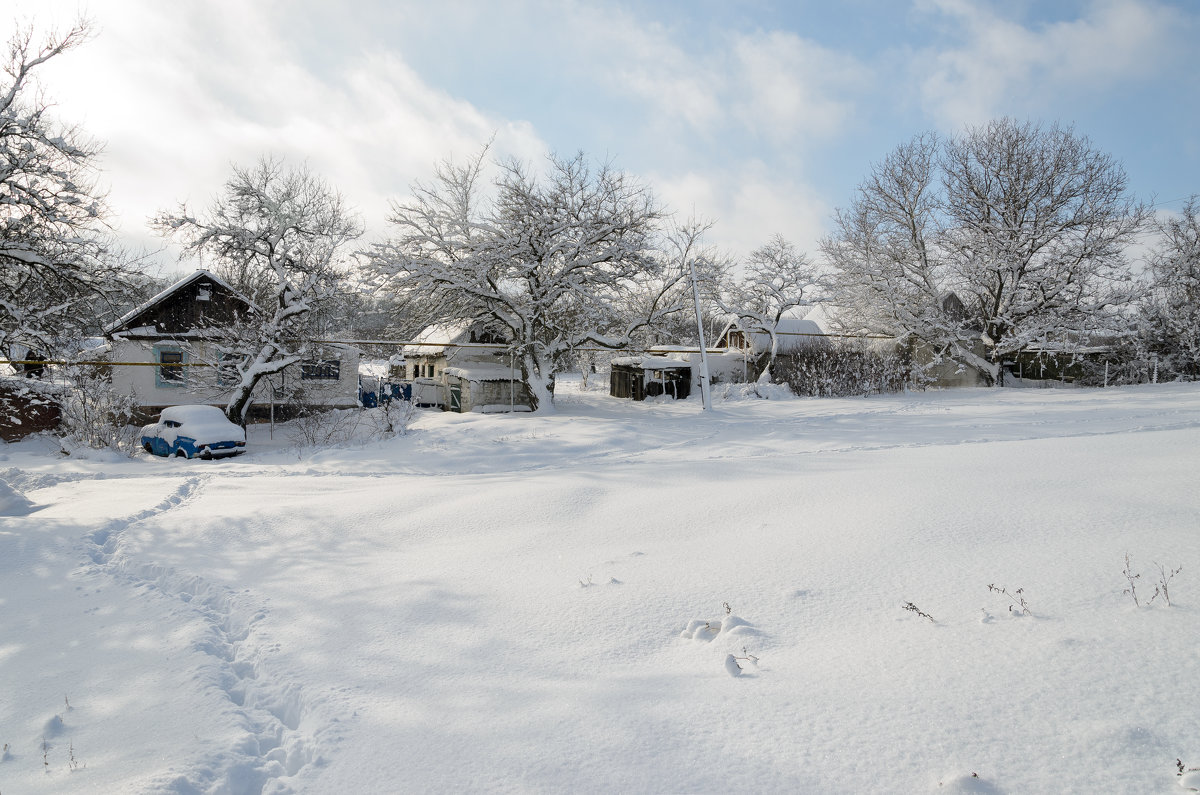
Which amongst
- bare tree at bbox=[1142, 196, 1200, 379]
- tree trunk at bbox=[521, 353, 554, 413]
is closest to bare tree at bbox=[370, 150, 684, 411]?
tree trunk at bbox=[521, 353, 554, 413]

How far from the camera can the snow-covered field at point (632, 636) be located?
8.39 feet

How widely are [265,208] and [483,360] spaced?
9847 millimetres

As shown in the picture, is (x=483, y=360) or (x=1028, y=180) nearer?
(x=1028, y=180)

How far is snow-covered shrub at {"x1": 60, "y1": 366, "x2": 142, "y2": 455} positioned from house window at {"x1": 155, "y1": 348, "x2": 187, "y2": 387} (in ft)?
17.1

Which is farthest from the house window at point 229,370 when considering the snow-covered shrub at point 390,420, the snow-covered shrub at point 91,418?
the snow-covered shrub at point 390,420

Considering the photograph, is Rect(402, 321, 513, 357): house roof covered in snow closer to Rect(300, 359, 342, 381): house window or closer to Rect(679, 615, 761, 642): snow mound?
Rect(300, 359, 342, 381): house window

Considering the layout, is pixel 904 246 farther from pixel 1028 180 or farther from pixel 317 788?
pixel 317 788

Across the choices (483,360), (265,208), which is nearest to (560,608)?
(265,208)

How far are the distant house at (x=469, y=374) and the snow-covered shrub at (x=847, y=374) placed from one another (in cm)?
1157

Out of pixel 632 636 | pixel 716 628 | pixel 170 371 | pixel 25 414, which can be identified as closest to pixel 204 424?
pixel 25 414

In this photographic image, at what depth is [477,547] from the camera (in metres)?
5.87

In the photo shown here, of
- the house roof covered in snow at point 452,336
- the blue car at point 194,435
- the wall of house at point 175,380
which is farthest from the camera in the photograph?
the house roof covered in snow at point 452,336

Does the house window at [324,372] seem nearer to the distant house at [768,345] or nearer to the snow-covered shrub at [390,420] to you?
the snow-covered shrub at [390,420]

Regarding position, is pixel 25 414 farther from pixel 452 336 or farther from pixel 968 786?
pixel 968 786
